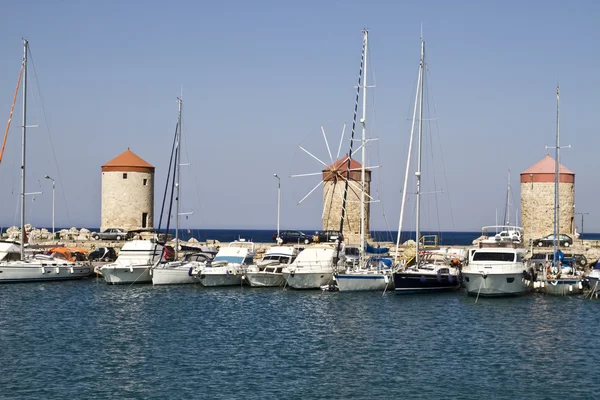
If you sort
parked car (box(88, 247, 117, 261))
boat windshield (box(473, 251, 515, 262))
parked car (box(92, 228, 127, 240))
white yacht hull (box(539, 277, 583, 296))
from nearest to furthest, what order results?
boat windshield (box(473, 251, 515, 262))
white yacht hull (box(539, 277, 583, 296))
parked car (box(88, 247, 117, 261))
parked car (box(92, 228, 127, 240))

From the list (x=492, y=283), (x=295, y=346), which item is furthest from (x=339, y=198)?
(x=295, y=346)

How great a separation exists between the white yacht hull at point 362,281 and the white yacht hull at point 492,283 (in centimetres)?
402

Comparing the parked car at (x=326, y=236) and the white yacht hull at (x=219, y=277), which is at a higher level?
the parked car at (x=326, y=236)

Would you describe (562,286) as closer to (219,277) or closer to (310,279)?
(310,279)

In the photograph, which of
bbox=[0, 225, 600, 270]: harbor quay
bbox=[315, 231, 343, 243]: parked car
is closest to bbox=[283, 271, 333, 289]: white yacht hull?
bbox=[0, 225, 600, 270]: harbor quay

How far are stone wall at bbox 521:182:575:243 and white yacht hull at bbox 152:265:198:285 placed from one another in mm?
29638

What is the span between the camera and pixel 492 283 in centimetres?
3900

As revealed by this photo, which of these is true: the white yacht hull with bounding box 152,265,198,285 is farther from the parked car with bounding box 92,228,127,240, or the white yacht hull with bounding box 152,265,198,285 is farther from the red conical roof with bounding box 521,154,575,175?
the red conical roof with bounding box 521,154,575,175

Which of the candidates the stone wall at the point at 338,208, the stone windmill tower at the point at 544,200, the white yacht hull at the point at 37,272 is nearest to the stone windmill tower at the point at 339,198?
the stone wall at the point at 338,208

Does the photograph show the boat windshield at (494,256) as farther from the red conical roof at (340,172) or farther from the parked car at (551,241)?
the red conical roof at (340,172)

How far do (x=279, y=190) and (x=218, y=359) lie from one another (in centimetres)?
3852

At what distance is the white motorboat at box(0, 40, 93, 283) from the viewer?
152 feet

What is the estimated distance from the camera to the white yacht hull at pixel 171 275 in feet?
148

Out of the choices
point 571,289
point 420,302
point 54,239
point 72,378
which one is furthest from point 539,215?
point 72,378
